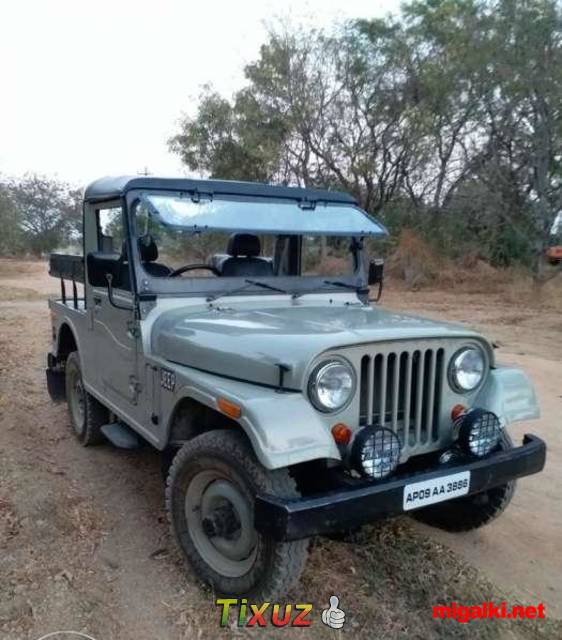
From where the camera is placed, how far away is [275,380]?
8.34 feet

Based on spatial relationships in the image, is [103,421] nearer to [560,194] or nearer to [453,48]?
[560,194]

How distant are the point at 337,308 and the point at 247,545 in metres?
1.54

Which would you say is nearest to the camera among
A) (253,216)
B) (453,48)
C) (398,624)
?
(398,624)

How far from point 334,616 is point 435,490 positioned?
0.73m

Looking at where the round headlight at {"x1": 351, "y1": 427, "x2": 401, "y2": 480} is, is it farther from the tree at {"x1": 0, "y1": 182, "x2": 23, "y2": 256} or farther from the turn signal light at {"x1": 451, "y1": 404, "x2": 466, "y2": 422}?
the tree at {"x1": 0, "y1": 182, "x2": 23, "y2": 256}

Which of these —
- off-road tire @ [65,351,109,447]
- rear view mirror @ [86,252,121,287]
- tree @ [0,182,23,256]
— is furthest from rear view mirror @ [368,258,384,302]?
tree @ [0,182,23,256]

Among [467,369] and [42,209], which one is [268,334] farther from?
[42,209]

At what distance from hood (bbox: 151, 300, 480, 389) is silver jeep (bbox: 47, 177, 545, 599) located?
0.4 inches

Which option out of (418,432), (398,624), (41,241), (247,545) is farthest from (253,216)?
(41,241)

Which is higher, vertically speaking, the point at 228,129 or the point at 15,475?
the point at 228,129

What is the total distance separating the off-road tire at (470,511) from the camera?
3.24 metres

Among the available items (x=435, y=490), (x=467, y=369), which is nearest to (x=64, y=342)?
(x=467, y=369)

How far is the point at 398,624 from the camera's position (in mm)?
2596

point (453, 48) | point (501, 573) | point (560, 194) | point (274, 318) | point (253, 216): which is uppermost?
point (453, 48)
